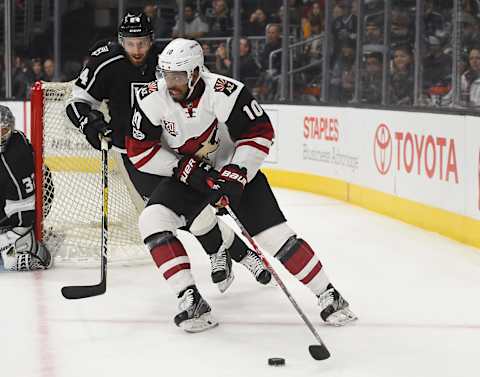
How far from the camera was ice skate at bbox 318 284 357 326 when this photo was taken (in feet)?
12.4

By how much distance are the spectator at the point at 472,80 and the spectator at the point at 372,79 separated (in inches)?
50.3

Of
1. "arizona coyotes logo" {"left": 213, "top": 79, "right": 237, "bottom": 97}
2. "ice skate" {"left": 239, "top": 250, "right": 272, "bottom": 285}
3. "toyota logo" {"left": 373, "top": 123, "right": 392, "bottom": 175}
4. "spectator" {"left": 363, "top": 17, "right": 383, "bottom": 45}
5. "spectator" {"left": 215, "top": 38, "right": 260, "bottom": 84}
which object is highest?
"spectator" {"left": 363, "top": 17, "right": 383, "bottom": 45}

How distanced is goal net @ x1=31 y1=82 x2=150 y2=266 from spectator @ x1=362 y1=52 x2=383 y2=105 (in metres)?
2.84

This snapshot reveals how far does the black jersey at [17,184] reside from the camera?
16.0ft

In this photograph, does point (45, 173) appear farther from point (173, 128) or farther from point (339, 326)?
point (339, 326)

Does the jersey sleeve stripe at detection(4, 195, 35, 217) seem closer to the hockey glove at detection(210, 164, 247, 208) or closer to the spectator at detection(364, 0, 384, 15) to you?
the hockey glove at detection(210, 164, 247, 208)

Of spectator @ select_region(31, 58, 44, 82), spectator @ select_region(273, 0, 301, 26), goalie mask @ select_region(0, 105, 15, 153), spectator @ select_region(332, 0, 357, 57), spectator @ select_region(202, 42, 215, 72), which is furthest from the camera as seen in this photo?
spectator @ select_region(31, 58, 44, 82)

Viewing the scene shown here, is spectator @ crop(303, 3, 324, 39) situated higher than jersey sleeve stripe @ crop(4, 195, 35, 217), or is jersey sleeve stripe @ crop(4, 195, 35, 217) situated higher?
spectator @ crop(303, 3, 324, 39)

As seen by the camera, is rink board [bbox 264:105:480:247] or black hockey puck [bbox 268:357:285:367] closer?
black hockey puck [bbox 268:357:285:367]

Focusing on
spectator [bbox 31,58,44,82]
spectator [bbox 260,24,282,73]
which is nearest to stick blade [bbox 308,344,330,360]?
spectator [bbox 260,24,282,73]

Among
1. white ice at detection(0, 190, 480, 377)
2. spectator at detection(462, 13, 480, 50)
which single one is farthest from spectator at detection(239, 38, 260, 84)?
white ice at detection(0, 190, 480, 377)

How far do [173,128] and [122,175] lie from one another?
165 centimetres

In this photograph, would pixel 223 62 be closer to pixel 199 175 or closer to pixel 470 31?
pixel 470 31

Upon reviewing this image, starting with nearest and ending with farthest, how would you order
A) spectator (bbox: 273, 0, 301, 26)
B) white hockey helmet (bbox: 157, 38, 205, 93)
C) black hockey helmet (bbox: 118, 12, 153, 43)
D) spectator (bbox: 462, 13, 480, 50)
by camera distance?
1. white hockey helmet (bbox: 157, 38, 205, 93)
2. black hockey helmet (bbox: 118, 12, 153, 43)
3. spectator (bbox: 462, 13, 480, 50)
4. spectator (bbox: 273, 0, 301, 26)
